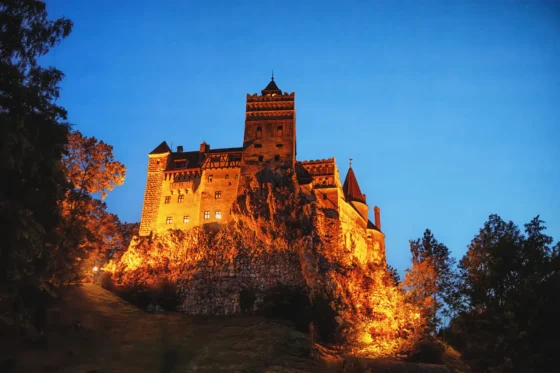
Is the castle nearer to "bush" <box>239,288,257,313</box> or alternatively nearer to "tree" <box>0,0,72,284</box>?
"bush" <box>239,288,257,313</box>

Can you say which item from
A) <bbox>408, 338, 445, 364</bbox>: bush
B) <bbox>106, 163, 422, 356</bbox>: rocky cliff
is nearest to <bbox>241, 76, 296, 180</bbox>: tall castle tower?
<bbox>106, 163, 422, 356</bbox>: rocky cliff

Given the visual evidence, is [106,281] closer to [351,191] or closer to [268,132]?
[268,132]

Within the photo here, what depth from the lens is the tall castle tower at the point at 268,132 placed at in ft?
201

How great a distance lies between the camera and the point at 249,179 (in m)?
60.0

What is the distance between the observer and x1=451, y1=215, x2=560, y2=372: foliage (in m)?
27.3

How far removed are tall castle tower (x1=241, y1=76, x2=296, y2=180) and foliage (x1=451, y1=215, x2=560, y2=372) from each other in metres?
32.9

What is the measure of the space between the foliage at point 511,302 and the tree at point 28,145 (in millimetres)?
26158

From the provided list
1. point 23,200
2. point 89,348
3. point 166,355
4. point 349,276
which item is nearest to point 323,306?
point 349,276

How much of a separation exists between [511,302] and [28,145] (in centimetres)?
2852

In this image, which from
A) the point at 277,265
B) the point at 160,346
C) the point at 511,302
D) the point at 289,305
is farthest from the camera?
the point at 277,265

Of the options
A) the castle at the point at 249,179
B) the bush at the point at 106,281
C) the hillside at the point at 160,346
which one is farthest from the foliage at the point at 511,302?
the bush at the point at 106,281

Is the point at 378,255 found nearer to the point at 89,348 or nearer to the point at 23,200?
the point at 89,348

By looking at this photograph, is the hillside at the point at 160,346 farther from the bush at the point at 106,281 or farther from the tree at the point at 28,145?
the tree at the point at 28,145

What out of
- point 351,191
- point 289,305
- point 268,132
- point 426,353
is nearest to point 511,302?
point 426,353
